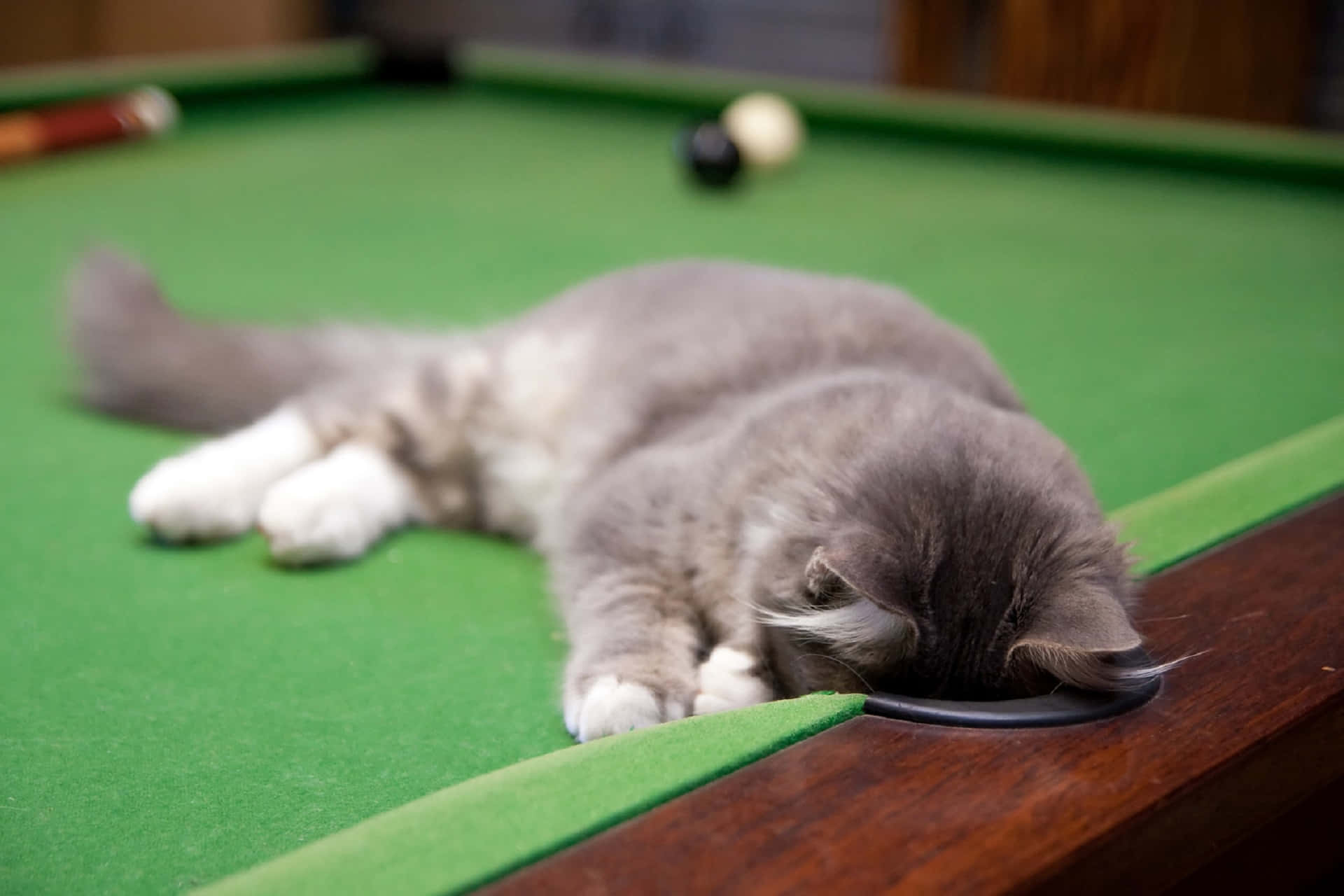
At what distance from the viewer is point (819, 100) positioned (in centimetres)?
385

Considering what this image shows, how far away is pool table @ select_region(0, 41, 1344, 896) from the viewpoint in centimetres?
96

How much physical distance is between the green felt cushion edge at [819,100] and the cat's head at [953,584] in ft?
7.13

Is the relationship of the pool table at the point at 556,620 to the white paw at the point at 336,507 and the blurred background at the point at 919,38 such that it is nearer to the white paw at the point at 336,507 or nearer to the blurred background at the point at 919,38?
the white paw at the point at 336,507

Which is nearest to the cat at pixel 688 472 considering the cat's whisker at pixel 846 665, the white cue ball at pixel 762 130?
the cat's whisker at pixel 846 665

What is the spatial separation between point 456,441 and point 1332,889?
1408 mm

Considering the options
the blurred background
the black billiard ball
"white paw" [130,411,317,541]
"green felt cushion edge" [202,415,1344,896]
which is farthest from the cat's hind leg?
the blurred background

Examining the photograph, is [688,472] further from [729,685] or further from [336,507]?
[336,507]

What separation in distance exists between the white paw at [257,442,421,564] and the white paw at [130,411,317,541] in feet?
0.13

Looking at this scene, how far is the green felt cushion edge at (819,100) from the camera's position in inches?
128

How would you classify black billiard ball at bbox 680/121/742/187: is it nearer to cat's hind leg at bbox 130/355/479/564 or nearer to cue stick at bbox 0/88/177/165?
cat's hind leg at bbox 130/355/479/564

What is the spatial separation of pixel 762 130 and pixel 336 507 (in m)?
2.11

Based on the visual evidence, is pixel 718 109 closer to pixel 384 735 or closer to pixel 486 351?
pixel 486 351

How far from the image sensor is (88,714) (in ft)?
4.41

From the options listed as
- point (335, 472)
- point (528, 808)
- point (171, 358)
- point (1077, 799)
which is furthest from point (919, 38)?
point (528, 808)
